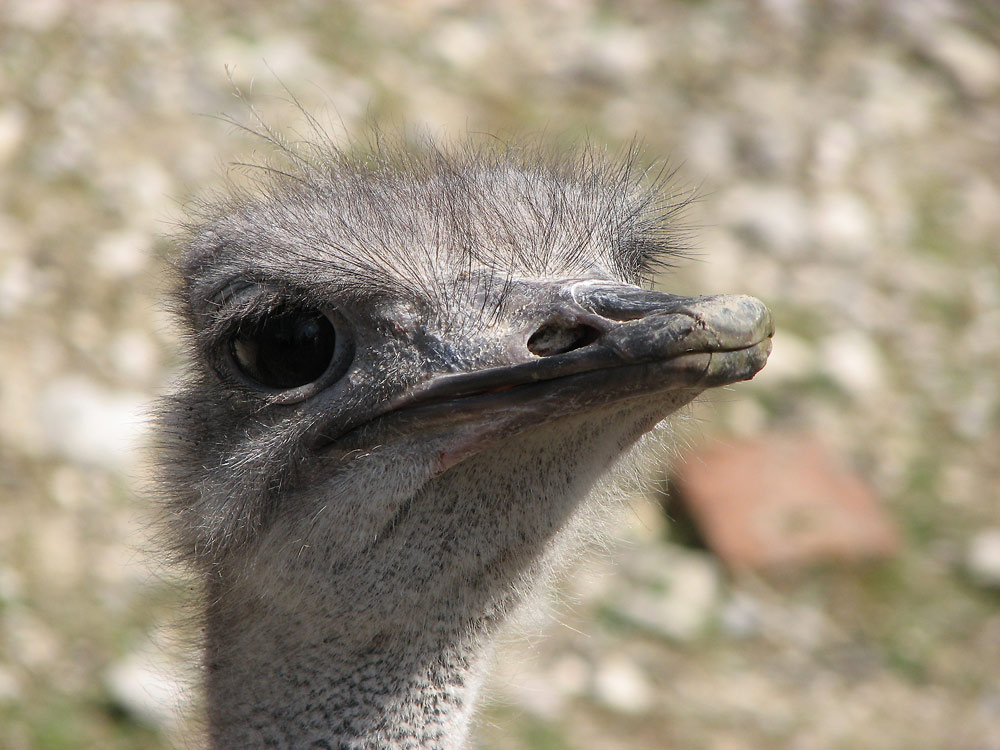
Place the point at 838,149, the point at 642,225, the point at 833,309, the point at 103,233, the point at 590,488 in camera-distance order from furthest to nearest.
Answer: the point at 838,149
the point at 833,309
the point at 103,233
the point at 642,225
the point at 590,488

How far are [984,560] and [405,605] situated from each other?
9.92ft

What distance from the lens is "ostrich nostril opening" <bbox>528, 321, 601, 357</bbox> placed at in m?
1.60

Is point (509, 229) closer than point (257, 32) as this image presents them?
Yes

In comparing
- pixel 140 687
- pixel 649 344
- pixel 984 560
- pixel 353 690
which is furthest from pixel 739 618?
pixel 649 344

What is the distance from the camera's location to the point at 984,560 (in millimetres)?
4242

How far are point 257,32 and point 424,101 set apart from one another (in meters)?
0.77

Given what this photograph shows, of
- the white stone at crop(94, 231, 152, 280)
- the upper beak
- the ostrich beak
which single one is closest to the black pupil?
the ostrich beak

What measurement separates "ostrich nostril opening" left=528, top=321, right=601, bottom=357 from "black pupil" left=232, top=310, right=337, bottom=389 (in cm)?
36

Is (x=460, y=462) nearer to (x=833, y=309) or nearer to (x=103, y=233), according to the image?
(x=103, y=233)

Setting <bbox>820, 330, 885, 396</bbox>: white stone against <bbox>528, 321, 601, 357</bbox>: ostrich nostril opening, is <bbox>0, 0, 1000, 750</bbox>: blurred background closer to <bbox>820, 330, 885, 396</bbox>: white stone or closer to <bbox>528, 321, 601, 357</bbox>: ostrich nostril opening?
<bbox>820, 330, 885, 396</bbox>: white stone

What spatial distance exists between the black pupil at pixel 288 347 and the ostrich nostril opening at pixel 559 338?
0.36m

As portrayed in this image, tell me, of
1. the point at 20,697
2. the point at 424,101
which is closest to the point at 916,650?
the point at 20,697

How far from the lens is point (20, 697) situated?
130 inches

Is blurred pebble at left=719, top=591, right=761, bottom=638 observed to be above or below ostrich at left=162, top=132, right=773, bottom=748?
below
